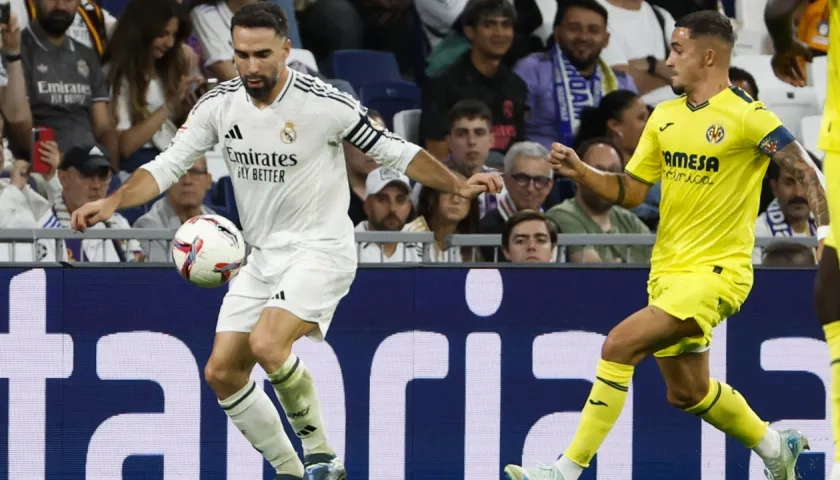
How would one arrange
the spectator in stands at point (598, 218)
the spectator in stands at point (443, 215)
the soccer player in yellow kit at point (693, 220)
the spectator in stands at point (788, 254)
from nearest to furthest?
the soccer player in yellow kit at point (693, 220)
the spectator in stands at point (788, 254)
the spectator in stands at point (598, 218)
the spectator in stands at point (443, 215)

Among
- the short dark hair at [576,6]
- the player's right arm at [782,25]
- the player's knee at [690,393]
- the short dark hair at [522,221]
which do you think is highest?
the short dark hair at [576,6]

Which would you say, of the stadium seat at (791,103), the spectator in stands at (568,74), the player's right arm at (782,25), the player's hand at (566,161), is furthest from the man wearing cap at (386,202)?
the stadium seat at (791,103)

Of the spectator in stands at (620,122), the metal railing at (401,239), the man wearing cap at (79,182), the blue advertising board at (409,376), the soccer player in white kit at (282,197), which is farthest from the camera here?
the spectator in stands at (620,122)

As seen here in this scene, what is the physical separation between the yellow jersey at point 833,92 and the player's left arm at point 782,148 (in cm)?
106

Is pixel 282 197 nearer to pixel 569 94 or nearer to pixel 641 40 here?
pixel 569 94

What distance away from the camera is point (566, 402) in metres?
7.99

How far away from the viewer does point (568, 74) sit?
35.9 feet

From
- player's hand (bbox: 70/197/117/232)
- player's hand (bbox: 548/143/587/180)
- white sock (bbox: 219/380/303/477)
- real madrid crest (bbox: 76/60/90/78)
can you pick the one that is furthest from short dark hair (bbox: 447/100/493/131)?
player's hand (bbox: 70/197/117/232)

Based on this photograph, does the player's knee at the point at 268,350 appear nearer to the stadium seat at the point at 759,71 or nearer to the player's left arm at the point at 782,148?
the player's left arm at the point at 782,148

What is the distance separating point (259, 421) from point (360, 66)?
175 inches

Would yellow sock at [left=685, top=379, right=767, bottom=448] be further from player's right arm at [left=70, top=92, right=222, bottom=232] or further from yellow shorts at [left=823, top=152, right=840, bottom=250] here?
player's right arm at [left=70, top=92, right=222, bottom=232]

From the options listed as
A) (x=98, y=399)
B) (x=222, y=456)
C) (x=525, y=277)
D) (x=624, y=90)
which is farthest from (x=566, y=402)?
(x=624, y=90)

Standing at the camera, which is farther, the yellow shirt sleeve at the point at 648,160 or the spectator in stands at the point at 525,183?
the spectator in stands at the point at 525,183

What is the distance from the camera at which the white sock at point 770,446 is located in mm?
7266
